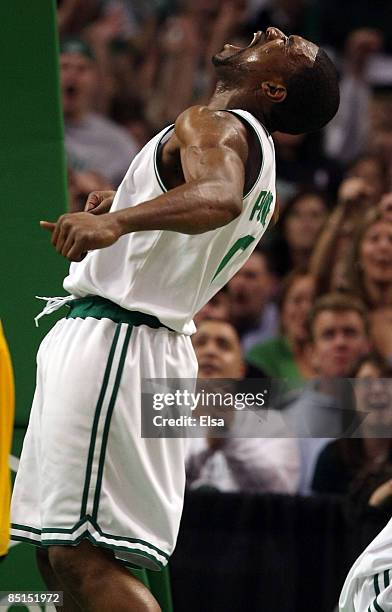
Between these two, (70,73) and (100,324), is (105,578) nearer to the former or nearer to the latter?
(100,324)

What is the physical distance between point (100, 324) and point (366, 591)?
1.23 meters

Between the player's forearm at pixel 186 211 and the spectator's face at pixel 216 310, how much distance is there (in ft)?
10.7

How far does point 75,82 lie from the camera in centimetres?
801

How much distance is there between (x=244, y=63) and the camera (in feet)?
11.3

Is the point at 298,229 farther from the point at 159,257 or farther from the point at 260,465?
the point at 159,257

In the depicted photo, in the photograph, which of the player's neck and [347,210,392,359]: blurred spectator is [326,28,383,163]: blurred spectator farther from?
the player's neck

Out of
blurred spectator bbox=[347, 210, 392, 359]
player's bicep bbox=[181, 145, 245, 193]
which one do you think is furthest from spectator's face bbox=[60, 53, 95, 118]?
player's bicep bbox=[181, 145, 245, 193]

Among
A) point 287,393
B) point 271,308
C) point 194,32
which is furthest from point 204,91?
point 287,393

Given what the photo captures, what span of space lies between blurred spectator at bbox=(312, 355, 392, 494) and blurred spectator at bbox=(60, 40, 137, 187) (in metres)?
3.10

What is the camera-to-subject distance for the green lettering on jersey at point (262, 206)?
3340 mm

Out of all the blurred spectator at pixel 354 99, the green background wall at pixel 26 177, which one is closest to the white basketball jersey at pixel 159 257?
the green background wall at pixel 26 177

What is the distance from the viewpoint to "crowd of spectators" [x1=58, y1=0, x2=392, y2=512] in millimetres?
5381

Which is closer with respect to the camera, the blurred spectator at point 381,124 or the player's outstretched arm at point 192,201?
the player's outstretched arm at point 192,201

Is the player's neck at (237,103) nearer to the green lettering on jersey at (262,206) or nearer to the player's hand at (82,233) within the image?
the green lettering on jersey at (262,206)
